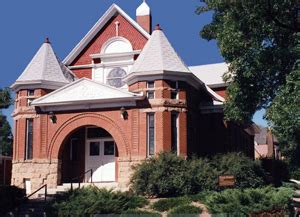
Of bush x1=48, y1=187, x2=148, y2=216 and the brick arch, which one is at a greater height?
the brick arch

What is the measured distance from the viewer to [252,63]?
23703mm

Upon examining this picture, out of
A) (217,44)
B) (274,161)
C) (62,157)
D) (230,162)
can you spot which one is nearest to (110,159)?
(62,157)

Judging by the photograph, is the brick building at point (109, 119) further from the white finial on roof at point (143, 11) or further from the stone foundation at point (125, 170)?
the white finial on roof at point (143, 11)

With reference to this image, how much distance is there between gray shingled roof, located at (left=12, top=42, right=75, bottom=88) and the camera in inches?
1145

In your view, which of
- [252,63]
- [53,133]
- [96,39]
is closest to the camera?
[252,63]

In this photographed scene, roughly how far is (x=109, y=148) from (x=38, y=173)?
4136 millimetres

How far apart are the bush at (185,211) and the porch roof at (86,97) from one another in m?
7.74

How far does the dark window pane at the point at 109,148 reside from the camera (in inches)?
1148

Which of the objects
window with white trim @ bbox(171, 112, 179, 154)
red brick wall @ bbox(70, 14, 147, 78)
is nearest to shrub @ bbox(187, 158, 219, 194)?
window with white trim @ bbox(171, 112, 179, 154)

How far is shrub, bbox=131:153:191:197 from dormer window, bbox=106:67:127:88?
8646 mm

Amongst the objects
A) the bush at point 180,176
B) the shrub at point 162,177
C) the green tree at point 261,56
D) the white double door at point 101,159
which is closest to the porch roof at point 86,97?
the white double door at point 101,159

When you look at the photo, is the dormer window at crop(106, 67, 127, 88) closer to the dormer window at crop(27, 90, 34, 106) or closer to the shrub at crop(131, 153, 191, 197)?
the dormer window at crop(27, 90, 34, 106)

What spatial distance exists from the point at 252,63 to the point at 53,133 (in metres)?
11.1

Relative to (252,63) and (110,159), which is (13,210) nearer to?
(110,159)
